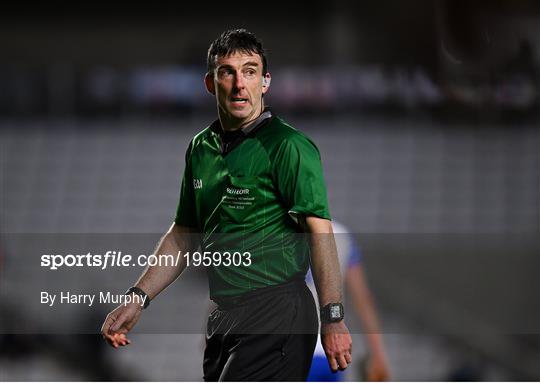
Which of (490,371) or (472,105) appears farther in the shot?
(472,105)

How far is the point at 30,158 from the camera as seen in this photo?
9797mm

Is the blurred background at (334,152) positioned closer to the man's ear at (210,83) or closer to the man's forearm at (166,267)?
the man's forearm at (166,267)

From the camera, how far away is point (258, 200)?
2.76 m

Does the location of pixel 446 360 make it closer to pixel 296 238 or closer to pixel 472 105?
pixel 472 105

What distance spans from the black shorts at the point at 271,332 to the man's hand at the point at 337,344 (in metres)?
0.16

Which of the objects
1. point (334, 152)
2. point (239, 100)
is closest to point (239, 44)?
point (239, 100)

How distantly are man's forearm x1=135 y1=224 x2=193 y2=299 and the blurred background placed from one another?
376 cm

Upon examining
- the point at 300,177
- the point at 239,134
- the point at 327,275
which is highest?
the point at 239,134

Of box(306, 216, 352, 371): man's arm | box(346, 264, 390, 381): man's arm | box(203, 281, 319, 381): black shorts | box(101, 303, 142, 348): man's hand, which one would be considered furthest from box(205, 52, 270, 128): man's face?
box(346, 264, 390, 381): man's arm

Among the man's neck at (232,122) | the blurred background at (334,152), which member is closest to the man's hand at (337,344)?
the man's neck at (232,122)

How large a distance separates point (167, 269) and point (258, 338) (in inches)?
15.8

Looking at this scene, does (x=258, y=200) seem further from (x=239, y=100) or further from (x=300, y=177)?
(x=239, y=100)

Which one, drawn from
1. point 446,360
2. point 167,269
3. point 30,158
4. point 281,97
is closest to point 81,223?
point 30,158

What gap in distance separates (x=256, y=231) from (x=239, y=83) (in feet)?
1.52
